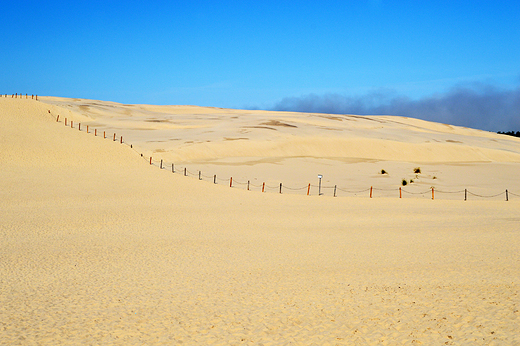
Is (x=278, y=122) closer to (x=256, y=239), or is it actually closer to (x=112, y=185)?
(x=112, y=185)

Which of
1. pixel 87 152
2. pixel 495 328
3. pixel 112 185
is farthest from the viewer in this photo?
pixel 87 152

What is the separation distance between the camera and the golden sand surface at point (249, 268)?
701 centimetres

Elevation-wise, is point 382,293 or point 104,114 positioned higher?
point 104,114

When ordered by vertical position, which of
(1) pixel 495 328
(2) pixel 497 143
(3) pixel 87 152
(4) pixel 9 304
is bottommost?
(4) pixel 9 304

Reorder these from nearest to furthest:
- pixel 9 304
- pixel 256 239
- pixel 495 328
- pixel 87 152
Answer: pixel 495 328, pixel 9 304, pixel 256 239, pixel 87 152

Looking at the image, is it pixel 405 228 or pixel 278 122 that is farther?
pixel 278 122

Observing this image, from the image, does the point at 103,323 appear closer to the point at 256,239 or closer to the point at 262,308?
the point at 262,308

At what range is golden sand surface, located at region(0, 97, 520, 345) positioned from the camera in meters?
7.01

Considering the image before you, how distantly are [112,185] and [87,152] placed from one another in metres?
10.5

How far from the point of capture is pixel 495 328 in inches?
262

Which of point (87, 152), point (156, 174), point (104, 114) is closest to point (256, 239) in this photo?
point (156, 174)

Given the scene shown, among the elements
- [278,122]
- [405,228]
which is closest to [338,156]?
[278,122]

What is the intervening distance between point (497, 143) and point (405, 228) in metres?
57.2

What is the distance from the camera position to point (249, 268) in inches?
431
